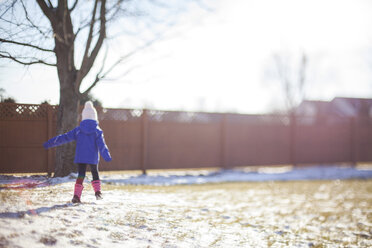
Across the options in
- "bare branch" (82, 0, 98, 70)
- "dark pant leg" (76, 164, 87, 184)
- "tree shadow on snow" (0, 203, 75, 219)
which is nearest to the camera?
"tree shadow on snow" (0, 203, 75, 219)

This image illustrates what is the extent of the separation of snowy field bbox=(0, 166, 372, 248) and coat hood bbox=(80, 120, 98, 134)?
67 centimetres

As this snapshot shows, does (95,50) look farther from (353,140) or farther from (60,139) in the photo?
(353,140)

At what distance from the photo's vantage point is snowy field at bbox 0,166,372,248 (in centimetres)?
296

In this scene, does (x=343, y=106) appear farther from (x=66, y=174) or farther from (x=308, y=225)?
(x=66, y=174)

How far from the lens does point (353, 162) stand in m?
14.0

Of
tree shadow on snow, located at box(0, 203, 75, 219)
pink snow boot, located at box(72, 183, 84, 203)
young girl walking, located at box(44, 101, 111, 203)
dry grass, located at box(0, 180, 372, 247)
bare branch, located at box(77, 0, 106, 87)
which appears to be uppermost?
bare branch, located at box(77, 0, 106, 87)

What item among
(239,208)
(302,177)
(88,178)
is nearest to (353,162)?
(302,177)

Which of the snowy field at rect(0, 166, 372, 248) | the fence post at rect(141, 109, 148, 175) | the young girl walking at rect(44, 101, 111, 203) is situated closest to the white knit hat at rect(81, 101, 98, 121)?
the young girl walking at rect(44, 101, 111, 203)

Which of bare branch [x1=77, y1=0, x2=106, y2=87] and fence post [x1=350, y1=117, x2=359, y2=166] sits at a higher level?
bare branch [x1=77, y1=0, x2=106, y2=87]

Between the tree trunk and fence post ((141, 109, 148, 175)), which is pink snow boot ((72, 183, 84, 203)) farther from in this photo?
fence post ((141, 109, 148, 175))

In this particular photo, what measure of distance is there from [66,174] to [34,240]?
0.89m

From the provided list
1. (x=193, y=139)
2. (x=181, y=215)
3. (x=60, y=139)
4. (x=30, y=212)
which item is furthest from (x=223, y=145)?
(x=30, y=212)

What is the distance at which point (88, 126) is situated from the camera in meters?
3.05

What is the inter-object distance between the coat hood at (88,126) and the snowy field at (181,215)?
2.21 feet
